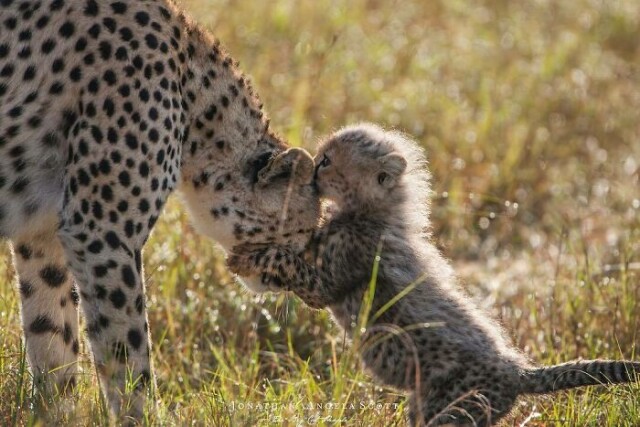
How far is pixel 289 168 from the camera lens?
5250 mm

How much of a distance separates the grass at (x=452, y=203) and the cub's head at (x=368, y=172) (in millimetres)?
→ 494

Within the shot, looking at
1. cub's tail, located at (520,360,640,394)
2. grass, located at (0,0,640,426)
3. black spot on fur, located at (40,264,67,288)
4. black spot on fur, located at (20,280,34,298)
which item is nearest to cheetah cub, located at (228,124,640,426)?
Result: cub's tail, located at (520,360,640,394)

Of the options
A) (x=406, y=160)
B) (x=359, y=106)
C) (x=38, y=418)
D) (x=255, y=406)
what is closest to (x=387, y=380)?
(x=255, y=406)

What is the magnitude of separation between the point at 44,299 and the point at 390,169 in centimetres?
136

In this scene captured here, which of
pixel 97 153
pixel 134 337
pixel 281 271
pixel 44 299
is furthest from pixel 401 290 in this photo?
pixel 44 299

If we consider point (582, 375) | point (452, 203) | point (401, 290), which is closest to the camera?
point (582, 375)

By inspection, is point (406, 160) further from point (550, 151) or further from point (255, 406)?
point (550, 151)

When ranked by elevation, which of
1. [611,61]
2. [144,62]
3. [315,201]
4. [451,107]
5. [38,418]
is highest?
[611,61]

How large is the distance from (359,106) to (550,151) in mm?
1250

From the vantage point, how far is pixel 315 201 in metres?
5.31

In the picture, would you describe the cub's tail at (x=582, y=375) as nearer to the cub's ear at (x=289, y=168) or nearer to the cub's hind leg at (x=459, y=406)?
the cub's hind leg at (x=459, y=406)

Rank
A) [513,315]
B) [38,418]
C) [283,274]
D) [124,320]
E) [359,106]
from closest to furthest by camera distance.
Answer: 1. [38,418]
2. [124,320]
3. [283,274]
4. [513,315]
5. [359,106]

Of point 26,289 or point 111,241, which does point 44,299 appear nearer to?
point 26,289

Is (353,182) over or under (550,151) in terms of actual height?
under
